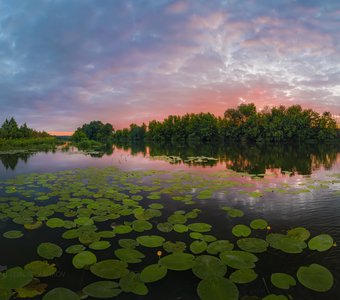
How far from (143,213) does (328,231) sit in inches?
142

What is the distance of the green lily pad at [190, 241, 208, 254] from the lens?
125 inches

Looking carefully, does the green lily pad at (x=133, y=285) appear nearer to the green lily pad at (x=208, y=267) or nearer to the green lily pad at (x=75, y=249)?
the green lily pad at (x=208, y=267)

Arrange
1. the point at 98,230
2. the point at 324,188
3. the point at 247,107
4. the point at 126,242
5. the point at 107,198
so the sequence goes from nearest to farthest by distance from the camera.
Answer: the point at 126,242, the point at 98,230, the point at 107,198, the point at 324,188, the point at 247,107

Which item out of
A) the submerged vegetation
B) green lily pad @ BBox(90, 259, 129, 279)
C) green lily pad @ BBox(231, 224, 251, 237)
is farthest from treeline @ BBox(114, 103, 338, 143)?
green lily pad @ BBox(90, 259, 129, 279)

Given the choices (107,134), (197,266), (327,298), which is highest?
(107,134)

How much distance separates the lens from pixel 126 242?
3445 millimetres

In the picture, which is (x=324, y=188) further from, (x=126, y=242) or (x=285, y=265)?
(x=126, y=242)

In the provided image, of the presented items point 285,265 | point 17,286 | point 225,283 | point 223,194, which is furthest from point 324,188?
point 17,286

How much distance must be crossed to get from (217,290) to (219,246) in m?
1.09

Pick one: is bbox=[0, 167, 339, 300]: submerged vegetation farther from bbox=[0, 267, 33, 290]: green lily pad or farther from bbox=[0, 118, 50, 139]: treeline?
bbox=[0, 118, 50, 139]: treeline

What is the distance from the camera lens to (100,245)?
3379 millimetres

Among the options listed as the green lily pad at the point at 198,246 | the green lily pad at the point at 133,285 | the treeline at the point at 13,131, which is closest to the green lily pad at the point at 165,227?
the green lily pad at the point at 198,246

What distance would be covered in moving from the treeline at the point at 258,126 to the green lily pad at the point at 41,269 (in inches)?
2012

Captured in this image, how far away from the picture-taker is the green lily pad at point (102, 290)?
7.54 feet
